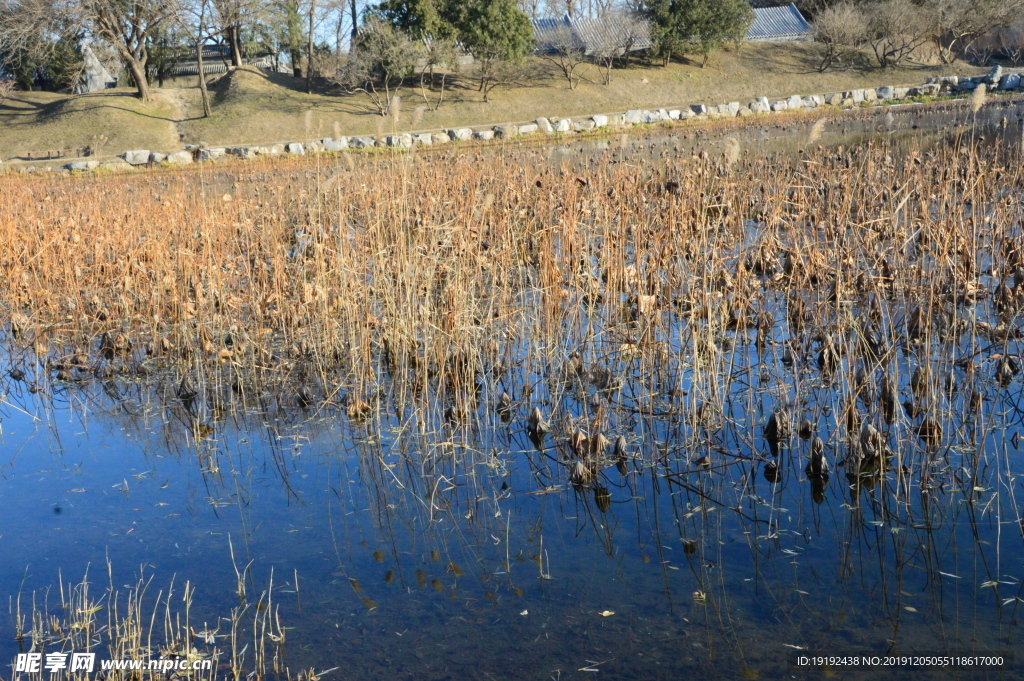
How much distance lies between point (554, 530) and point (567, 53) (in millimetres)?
33208

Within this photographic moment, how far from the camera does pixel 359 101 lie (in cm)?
3145

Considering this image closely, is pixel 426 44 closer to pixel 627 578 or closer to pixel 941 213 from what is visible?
pixel 941 213

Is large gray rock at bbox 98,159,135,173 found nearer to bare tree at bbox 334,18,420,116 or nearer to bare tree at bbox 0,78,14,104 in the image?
bare tree at bbox 0,78,14,104

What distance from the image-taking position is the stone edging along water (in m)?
22.6

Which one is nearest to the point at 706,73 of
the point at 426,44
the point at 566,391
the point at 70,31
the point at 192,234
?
the point at 426,44

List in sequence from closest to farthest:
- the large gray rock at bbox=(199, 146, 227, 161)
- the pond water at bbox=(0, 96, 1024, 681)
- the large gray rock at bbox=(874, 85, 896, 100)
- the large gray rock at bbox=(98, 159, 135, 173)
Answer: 1. the pond water at bbox=(0, 96, 1024, 681)
2. the large gray rock at bbox=(98, 159, 135, 173)
3. the large gray rock at bbox=(199, 146, 227, 161)
4. the large gray rock at bbox=(874, 85, 896, 100)

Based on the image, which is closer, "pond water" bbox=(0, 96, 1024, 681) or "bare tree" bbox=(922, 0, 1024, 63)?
"pond water" bbox=(0, 96, 1024, 681)

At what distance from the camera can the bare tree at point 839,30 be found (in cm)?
3522

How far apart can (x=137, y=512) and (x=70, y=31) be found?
29412 millimetres

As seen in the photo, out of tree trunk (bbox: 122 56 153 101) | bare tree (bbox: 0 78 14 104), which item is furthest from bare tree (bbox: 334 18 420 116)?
bare tree (bbox: 0 78 14 104)

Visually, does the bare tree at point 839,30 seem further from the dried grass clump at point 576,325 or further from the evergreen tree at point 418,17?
the dried grass clump at point 576,325

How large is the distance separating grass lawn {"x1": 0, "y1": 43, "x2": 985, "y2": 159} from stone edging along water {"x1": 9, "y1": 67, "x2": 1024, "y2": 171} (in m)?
2.24

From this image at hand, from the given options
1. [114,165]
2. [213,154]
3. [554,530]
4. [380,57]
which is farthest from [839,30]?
[554,530]

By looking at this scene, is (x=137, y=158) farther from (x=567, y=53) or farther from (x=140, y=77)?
(x=567, y=53)
